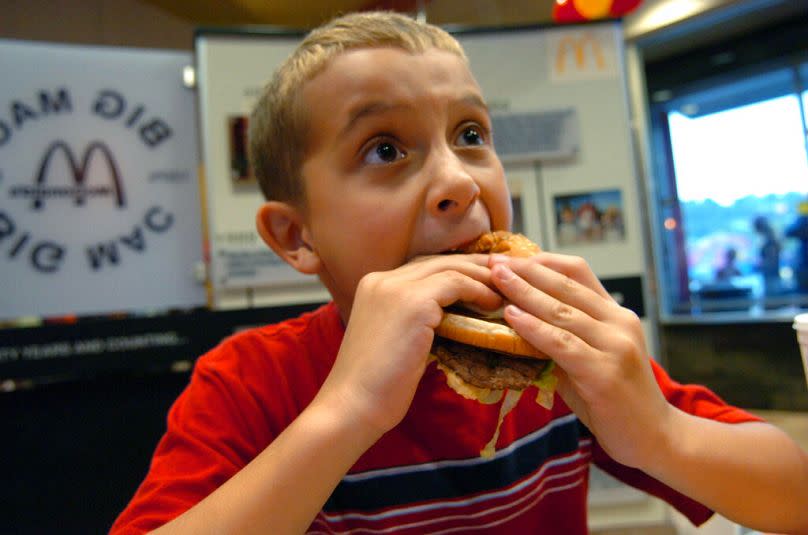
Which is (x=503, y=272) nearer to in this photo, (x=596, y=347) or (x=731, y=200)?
(x=596, y=347)

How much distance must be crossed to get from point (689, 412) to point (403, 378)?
66 centimetres

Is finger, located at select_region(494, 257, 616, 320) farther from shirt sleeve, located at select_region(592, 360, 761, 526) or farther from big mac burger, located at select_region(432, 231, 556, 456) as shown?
shirt sleeve, located at select_region(592, 360, 761, 526)

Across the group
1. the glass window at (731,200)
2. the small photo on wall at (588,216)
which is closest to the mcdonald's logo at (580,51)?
the small photo on wall at (588,216)

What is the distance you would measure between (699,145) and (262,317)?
214 inches

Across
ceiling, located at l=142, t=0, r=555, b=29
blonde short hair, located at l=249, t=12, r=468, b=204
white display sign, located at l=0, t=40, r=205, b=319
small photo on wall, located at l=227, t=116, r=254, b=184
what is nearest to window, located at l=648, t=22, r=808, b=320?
ceiling, located at l=142, t=0, r=555, b=29

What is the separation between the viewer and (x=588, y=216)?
2.70m

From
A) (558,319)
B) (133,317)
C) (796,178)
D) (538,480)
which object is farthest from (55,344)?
Result: (796,178)

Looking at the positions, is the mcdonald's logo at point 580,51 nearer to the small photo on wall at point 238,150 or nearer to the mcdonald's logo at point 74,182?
the small photo on wall at point 238,150

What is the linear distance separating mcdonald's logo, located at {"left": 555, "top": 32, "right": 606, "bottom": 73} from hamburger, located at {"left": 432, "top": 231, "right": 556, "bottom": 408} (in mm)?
2215

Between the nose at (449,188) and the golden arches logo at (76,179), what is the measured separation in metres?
2.51

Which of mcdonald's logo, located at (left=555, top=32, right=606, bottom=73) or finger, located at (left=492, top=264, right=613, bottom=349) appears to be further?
mcdonald's logo, located at (left=555, top=32, right=606, bottom=73)

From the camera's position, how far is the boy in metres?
0.71

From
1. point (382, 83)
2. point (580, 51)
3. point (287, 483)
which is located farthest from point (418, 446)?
point (580, 51)

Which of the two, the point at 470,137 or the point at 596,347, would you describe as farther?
the point at 470,137
